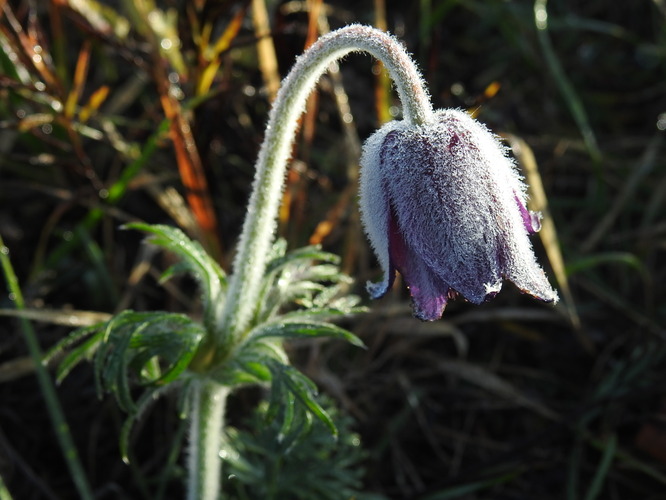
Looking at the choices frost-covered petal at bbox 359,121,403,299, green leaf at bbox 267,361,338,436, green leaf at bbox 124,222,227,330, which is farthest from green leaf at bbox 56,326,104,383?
frost-covered petal at bbox 359,121,403,299

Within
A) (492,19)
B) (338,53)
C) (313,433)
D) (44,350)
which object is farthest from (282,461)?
(492,19)

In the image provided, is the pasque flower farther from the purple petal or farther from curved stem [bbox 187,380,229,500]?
curved stem [bbox 187,380,229,500]

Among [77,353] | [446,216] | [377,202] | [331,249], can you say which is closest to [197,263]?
[77,353]

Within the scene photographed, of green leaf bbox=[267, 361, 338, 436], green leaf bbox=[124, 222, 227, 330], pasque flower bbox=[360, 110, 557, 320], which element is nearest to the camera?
pasque flower bbox=[360, 110, 557, 320]

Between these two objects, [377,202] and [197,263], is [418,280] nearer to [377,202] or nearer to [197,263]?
[377,202]

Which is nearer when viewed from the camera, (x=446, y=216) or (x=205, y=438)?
(x=446, y=216)

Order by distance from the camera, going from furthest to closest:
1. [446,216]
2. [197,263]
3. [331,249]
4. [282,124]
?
[331,249], [197,263], [282,124], [446,216]

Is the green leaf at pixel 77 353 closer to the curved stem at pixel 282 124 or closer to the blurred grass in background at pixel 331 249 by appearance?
the curved stem at pixel 282 124
